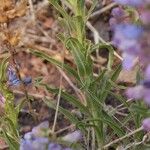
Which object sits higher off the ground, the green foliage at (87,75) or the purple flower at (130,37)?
the purple flower at (130,37)

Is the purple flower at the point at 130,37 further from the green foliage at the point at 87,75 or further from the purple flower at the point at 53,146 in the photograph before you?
the green foliage at the point at 87,75

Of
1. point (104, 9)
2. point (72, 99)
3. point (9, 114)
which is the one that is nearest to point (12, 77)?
point (9, 114)

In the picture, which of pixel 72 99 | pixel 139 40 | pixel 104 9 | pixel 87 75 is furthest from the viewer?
pixel 104 9

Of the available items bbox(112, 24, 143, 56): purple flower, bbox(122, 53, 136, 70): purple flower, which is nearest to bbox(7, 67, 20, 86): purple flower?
bbox(122, 53, 136, 70): purple flower

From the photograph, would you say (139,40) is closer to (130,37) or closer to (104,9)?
(130,37)

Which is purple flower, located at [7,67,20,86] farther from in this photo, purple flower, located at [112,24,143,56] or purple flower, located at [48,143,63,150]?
purple flower, located at [112,24,143,56]

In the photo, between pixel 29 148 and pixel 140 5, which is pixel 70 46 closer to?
pixel 29 148

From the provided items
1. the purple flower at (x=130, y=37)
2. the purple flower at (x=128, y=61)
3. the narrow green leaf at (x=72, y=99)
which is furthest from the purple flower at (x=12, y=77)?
the purple flower at (x=130, y=37)

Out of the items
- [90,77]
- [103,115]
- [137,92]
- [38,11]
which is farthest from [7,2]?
[38,11]

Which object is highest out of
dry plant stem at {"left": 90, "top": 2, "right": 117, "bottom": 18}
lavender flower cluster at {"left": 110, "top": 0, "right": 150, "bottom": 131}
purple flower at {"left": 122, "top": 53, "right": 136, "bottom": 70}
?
lavender flower cluster at {"left": 110, "top": 0, "right": 150, "bottom": 131}

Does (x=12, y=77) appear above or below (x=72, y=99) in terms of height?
above

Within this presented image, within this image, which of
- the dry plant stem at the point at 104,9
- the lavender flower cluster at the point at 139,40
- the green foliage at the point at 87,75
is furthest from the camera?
the dry plant stem at the point at 104,9
